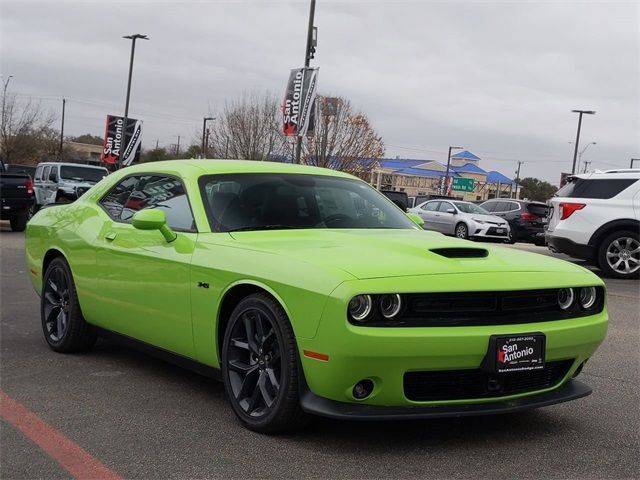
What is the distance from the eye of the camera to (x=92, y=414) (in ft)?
13.3

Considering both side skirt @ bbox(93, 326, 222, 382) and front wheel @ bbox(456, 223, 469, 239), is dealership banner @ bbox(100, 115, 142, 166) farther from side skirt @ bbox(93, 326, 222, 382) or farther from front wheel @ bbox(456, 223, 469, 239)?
side skirt @ bbox(93, 326, 222, 382)

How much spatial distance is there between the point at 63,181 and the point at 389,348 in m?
20.8

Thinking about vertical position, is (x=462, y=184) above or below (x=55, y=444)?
above

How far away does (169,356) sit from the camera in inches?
175

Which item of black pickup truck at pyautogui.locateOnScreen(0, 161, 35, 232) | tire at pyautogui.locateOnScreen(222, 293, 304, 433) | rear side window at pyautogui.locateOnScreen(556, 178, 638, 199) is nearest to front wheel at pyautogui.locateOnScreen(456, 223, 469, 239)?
rear side window at pyautogui.locateOnScreen(556, 178, 638, 199)

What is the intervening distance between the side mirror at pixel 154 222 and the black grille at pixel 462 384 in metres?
1.79

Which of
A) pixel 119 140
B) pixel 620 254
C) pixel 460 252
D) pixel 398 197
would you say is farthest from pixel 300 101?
pixel 119 140

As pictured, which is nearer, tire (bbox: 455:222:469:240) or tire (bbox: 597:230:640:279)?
tire (bbox: 597:230:640:279)

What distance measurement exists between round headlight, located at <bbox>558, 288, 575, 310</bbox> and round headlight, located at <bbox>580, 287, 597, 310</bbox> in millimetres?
85

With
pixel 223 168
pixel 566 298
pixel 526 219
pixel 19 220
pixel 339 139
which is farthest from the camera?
pixel 339 139

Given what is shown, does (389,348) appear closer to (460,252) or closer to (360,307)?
(360,307)

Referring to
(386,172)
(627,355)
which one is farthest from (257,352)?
(386,172)

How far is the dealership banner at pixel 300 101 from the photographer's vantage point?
2006 centimetres

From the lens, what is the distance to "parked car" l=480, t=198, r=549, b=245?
22156 mm
